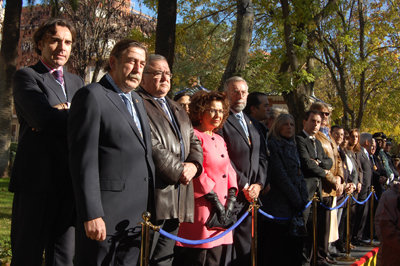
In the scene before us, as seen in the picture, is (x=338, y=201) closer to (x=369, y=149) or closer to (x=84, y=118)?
(x=369, y=149)

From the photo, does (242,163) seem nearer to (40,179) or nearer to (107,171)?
(107,171)

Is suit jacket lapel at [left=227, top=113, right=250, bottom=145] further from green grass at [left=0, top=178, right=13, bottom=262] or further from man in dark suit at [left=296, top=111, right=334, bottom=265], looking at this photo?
green grass at [left=0, top=178, right=13, bottom=262]

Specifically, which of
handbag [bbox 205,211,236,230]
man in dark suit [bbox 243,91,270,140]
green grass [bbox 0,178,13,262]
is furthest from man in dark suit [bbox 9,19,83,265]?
man in dark suit [bbox 243,91,270,140]

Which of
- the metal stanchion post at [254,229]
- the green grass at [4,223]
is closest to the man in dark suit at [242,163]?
Result: the metal stanchion post at [254,229]

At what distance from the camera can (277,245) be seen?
598 cm

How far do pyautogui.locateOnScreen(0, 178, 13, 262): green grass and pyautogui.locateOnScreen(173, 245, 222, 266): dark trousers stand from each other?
8.31ft

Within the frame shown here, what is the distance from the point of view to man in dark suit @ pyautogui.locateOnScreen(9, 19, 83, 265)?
129 inches

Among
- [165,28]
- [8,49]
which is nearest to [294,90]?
[165,28]

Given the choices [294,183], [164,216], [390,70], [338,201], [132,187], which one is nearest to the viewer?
[132,187]

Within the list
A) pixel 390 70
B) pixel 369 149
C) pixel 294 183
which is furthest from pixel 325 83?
pixel 294 183

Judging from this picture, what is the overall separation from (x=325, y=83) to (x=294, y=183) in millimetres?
28967

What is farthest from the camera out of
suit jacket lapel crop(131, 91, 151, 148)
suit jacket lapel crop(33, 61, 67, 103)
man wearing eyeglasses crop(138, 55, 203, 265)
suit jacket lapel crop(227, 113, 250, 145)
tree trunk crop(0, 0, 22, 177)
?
tree trunk crop(0, 0, 22, 177)

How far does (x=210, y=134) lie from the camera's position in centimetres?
478

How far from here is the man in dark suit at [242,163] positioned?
510 cm
